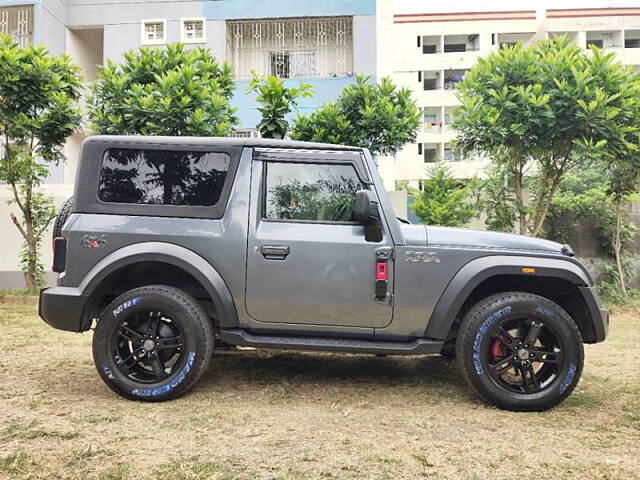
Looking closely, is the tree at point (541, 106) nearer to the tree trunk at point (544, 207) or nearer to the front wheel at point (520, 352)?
the tree trunk at point (544, 207)

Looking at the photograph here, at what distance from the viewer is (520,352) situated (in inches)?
136

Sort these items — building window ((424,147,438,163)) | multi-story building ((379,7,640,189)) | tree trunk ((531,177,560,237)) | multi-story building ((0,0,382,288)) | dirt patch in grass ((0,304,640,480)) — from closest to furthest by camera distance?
dirt patch in grass ((0,304,640,480))
tree trunk ((531,177,560,237))
multi-story building ((0,0,382,288))
multi-story building ((379,7,640,189))
building window ((424,147,438,163))

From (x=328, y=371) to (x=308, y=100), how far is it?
35.7 feet

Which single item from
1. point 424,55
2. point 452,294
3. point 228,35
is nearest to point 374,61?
point 228,35

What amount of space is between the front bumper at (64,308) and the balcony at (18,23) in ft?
45.0

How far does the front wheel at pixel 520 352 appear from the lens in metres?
3.42

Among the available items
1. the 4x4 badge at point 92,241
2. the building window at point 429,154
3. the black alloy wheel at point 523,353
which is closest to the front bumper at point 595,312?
the black alloy wheel at point 523,353

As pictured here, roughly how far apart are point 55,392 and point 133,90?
20.7 ft

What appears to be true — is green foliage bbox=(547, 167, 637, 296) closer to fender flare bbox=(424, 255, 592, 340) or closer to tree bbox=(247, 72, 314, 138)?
tree bbox=(247, 72, 314, 138)

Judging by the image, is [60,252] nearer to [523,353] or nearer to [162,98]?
[523,353]

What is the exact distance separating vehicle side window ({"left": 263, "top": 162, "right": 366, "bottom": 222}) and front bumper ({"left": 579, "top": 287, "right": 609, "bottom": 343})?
5.72 ft

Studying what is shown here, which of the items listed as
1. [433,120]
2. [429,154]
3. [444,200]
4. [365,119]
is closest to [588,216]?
[444,200]

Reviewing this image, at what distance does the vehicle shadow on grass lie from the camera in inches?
162

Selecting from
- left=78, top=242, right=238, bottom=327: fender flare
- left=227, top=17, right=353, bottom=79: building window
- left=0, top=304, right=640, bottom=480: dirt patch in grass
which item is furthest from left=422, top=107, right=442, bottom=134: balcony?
left=78, top=242, right=238, bottom=327: fender flare
